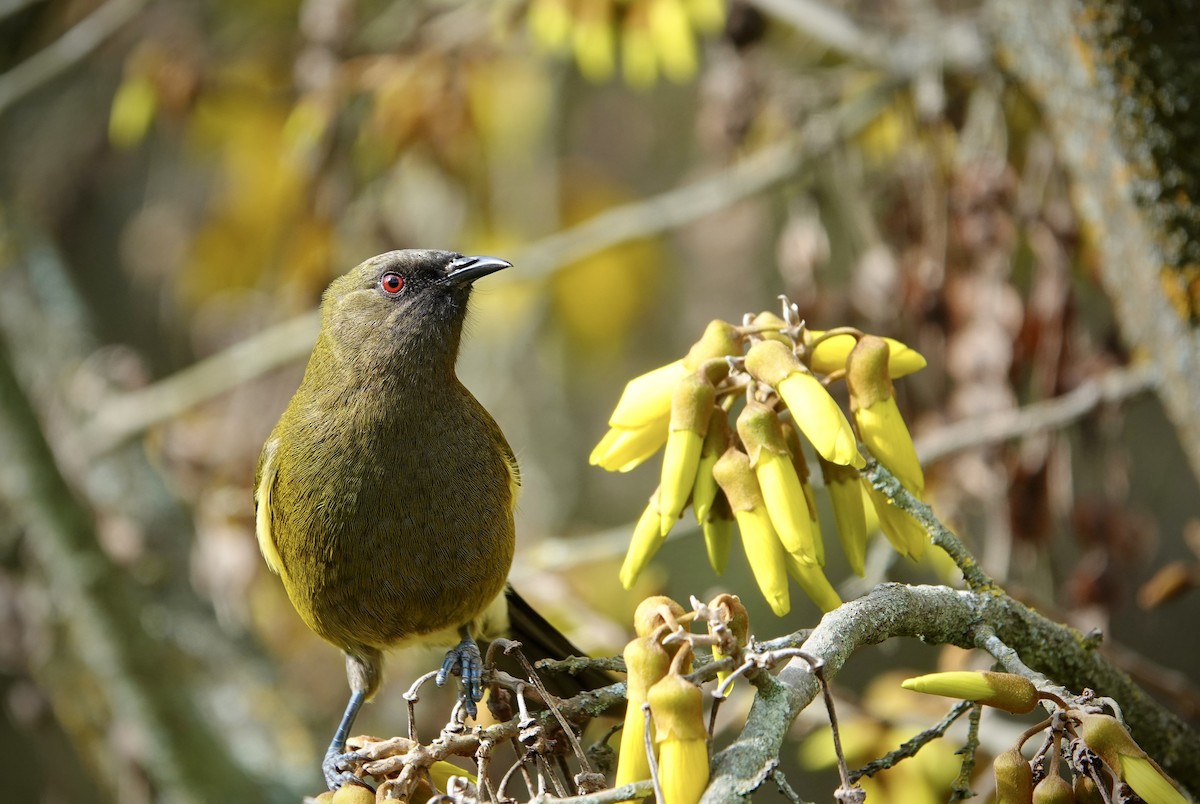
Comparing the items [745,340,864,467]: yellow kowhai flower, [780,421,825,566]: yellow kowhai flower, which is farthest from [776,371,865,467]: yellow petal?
[780,421,825,566]: yellow kowhai flower

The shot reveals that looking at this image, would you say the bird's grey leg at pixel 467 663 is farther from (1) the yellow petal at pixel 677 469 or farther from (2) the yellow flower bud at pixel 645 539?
(1) the yellow petal at pixel 677 469

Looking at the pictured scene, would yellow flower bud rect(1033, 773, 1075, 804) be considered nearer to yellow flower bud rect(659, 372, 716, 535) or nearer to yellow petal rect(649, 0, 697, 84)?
yellow flower bud rect(659, 372, 716, 535)

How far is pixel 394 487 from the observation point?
111 inches

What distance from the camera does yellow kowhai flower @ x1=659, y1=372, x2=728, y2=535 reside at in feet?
6.49

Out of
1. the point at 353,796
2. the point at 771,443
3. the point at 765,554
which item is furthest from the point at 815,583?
the point at 353,796

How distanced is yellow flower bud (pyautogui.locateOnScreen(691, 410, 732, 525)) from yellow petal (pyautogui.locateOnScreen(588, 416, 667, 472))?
0.40 ft

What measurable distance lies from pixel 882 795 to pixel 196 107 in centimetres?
396

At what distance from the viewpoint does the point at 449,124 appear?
4945 mm

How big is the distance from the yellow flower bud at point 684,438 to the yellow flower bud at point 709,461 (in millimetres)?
32

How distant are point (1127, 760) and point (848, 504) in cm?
66

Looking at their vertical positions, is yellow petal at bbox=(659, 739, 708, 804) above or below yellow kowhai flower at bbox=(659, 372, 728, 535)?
below

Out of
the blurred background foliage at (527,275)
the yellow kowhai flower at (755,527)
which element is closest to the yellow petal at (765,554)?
the yellow kowhai flower at (755,527)

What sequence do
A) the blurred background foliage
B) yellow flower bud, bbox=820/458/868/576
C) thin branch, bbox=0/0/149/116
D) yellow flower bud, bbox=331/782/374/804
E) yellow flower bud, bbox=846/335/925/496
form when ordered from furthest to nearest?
thin branch, bbox=0/0/149/116, the blurred background foliage, yellow flower bud, bbox=820/458/868/576, yellow flower bud, bbox=846/335/925/496, yellow flower bud, bbox=331/782/374/804

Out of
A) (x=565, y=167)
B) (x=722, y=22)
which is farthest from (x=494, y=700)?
(x=565, y=167)
